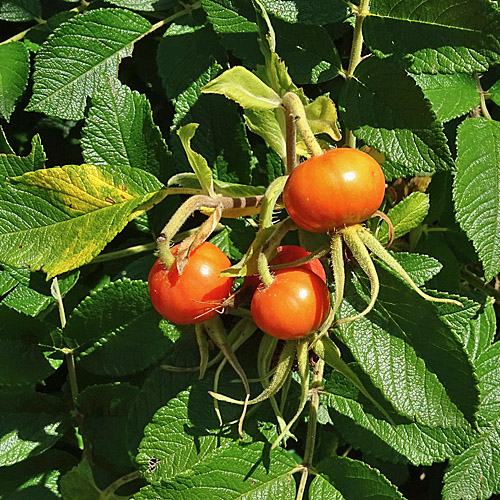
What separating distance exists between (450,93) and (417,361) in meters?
0.78

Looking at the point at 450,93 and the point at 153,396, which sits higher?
the point at 450,93

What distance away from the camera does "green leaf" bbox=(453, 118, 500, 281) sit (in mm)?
1384

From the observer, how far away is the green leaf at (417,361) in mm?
1120

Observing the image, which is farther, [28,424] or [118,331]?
[28,424]

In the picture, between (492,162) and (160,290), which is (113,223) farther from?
(492,162)

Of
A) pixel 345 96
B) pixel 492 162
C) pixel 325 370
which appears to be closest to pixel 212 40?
pixel 345 96

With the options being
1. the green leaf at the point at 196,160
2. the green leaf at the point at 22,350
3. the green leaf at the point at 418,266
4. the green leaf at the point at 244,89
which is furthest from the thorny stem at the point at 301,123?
the green leaf at the point at 22,350

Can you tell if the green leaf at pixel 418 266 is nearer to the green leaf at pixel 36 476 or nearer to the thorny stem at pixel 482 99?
the thorny stem at pixel 482 99

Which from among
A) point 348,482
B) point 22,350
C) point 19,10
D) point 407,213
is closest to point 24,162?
point 22,350

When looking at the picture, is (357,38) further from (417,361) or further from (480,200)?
(417,361)

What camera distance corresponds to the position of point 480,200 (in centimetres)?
140

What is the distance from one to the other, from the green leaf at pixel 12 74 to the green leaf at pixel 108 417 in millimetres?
749

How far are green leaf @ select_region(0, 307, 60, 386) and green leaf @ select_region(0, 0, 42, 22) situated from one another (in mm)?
899

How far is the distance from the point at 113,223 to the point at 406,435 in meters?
0.79
